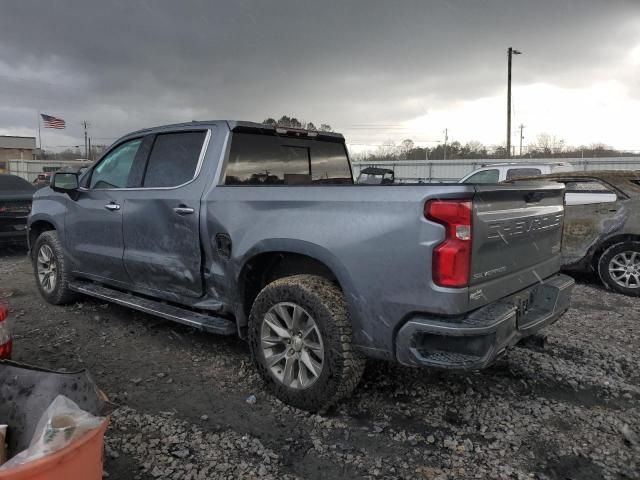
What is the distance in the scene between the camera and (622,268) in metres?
6.22

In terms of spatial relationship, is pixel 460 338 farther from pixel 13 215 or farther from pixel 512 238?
pixel 13 215

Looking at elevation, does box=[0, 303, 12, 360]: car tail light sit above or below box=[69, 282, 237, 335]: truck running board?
above

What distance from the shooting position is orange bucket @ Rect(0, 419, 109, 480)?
161cm

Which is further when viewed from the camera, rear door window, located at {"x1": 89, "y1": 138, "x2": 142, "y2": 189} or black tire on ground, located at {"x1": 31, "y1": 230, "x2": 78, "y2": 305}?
black tire on ground, located at {"x1": 31, "y1": 230, "x2": 78, "y2": 305}

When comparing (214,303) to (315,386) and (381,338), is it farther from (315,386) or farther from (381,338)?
(381,338)

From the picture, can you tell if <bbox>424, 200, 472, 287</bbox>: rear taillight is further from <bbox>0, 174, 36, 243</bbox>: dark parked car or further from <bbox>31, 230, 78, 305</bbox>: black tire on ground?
<bbox>0, 174, 36, 243</bbox>: dark parked car

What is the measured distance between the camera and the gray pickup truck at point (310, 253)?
260 cm

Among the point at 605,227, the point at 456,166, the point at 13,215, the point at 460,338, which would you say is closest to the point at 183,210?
the point at 460,338

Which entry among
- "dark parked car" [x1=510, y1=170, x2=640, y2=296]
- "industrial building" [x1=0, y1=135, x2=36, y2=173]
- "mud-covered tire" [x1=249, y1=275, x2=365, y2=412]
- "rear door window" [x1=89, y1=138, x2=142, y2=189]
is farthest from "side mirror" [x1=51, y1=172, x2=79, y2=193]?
"industrial building" [x1=0, y1=135, x2=36, y2=173]

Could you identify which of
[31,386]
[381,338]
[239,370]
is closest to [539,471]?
[381,338]

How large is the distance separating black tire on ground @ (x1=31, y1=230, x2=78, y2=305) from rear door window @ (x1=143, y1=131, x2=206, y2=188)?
1725mm

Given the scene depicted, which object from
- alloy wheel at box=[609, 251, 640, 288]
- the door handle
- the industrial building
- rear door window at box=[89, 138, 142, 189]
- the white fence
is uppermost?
the industrial building

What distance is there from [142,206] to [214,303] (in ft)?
3.60

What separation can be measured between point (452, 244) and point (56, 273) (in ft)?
14.8
